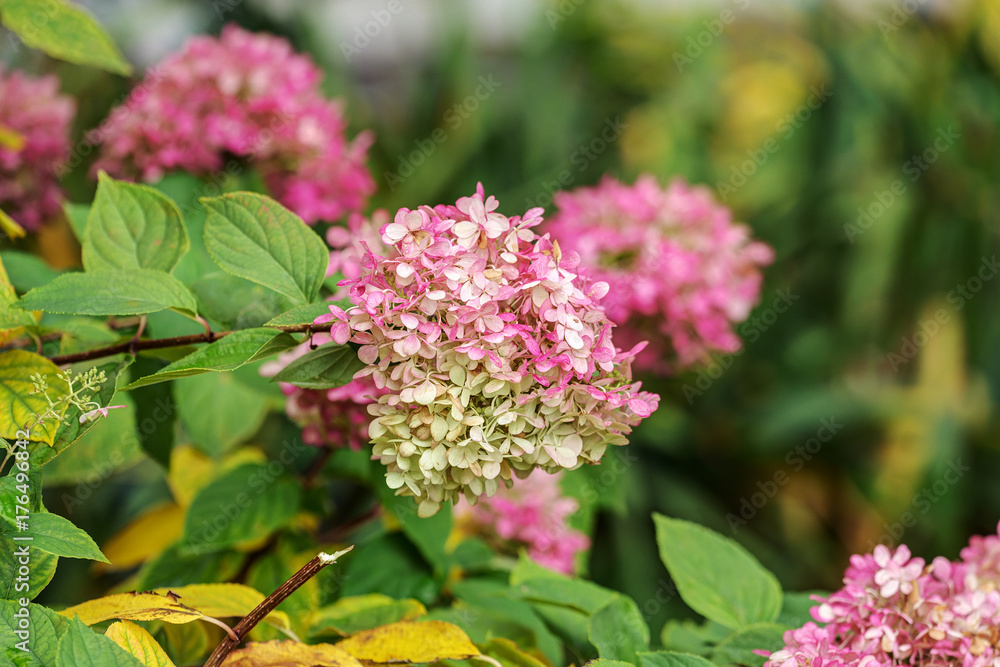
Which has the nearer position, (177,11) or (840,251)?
(177,11)

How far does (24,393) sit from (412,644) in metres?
0.26

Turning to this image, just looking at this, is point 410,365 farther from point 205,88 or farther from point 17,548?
point 205,88

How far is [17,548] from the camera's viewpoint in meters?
0.40

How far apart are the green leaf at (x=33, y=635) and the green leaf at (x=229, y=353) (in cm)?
11

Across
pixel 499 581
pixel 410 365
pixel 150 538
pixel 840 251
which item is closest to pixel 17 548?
pixel 410 365

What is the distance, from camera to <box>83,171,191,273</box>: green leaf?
513mm

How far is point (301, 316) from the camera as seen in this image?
16.1 inches

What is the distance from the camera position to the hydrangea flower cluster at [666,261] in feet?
3.40

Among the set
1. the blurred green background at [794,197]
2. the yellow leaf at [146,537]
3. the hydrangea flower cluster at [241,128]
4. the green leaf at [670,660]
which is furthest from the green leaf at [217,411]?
the blurred green background at [794,197]

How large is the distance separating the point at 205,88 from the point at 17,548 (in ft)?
2.37

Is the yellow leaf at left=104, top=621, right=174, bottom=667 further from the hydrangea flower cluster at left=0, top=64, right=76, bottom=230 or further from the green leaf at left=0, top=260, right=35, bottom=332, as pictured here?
the hydrangea flower cluster at left=0, top=64, right=76, bottom=230

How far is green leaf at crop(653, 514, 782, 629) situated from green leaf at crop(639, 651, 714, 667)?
100mm

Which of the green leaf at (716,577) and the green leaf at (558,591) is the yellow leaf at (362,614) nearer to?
the green leaf at (558,591)

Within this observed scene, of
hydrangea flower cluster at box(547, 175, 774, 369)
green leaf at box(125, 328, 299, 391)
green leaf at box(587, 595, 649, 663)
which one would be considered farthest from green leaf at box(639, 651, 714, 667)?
hydrangea flower cluster at box(547, 175, 774, 369)
